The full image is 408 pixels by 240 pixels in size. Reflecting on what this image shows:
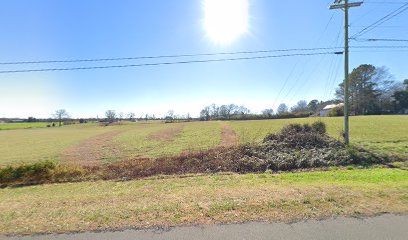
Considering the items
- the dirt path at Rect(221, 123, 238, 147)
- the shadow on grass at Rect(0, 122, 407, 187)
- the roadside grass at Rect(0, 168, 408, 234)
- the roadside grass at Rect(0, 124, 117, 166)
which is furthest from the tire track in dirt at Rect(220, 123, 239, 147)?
the roadside grass at Rect(0, 168, 408, 234)

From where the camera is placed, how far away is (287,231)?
15.0 ft

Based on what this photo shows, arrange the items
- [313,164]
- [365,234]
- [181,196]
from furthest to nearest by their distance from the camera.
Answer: [313,164], [181,196], [365,234]

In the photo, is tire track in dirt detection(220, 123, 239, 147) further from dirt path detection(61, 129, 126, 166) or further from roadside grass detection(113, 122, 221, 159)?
dirt path detection(61, 129, 126, 166)

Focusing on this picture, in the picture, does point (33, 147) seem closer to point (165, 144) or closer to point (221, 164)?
point (165, 144)

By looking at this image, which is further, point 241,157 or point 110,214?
point 241,157

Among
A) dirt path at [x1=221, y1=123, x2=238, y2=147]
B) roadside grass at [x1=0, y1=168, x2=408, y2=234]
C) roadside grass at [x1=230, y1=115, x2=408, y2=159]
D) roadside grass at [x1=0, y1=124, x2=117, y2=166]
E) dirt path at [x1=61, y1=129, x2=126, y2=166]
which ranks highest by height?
roadside grass at [x1=0, y1=168, x2=408, y2=234]

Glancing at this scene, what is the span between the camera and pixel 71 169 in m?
14.6

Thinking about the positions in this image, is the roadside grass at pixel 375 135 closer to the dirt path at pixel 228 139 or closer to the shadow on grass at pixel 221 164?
the dirt path at pixel 228 139

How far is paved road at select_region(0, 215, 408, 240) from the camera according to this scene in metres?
4.39

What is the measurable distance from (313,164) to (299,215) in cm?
899

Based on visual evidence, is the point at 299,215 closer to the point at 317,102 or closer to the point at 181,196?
the point at 181,196

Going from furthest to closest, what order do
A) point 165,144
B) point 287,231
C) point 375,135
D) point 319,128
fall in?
point 165,144
point 375,135
point 319,128
point 287,231

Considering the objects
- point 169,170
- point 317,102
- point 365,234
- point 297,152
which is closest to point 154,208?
point 365,234

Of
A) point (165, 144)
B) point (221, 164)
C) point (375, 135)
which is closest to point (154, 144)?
point (165, 144)
